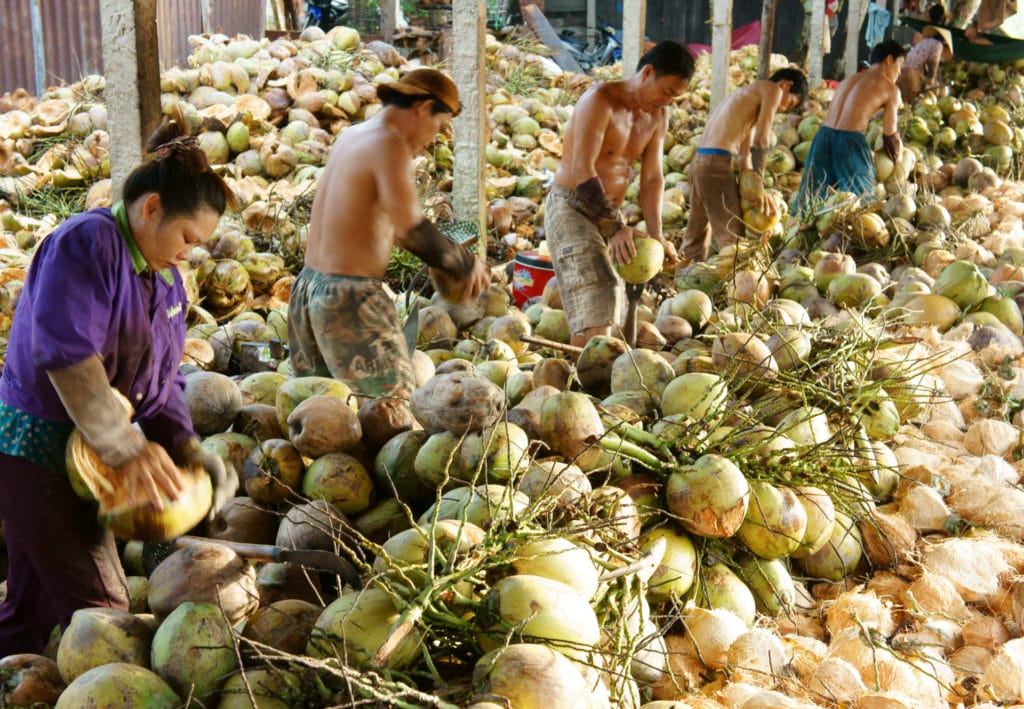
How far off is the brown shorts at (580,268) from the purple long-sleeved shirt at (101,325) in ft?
7.50

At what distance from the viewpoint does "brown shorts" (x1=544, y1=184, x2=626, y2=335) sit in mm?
4293

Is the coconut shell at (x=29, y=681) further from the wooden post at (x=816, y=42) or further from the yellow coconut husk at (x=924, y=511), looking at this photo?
the wooden post at (x=816, y=42)

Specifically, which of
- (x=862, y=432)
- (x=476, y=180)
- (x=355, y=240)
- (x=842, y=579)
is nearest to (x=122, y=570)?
(x=355, y=240)

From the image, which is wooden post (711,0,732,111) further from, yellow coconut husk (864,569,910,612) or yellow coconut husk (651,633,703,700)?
yellow coconut husk (651,633,703,700)

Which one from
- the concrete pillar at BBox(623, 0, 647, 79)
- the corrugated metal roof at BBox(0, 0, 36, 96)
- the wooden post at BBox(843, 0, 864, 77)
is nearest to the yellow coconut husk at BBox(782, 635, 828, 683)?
the concrete pillar at BBox(623, 0, 647, 79)

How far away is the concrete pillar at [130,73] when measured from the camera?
145 inches

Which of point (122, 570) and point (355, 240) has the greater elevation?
point (355, 240)

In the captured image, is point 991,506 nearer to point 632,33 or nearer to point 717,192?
point 717,192

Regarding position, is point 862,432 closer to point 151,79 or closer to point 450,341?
point 450,341

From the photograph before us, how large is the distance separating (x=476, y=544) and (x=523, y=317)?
264 centimetres

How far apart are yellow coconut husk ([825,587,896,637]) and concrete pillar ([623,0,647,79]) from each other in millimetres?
6416

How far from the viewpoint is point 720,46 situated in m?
8.90

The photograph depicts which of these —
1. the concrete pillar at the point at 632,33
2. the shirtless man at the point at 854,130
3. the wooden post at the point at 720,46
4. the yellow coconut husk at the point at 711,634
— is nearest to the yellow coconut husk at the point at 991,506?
the yellow coconut husk at the point at 711,634

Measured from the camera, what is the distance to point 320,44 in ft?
32.3
